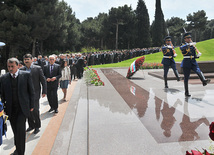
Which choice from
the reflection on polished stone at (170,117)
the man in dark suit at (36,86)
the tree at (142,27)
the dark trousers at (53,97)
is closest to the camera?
the reflection on polished stone at (170,117)

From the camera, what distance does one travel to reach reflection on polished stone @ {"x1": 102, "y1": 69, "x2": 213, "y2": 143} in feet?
12.6

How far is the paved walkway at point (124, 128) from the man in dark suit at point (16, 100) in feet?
1.29

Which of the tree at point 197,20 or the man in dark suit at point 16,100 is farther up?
the tree at point 197,20

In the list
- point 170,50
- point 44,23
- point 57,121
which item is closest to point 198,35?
point 44,23

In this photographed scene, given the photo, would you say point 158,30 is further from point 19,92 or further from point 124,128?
point 19,92

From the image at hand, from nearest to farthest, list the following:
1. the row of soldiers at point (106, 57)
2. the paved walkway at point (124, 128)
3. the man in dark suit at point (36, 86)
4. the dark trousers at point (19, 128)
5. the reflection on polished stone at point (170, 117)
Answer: the dark trousers at point (19, 128)
the paved walkway at point (124, 128)
the reflection on polished stone at point (170, 117)
the man in dark suit at point (36, 86)
the row of soldiers at point (106, 57)

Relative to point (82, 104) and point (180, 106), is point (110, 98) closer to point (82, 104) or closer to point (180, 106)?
point (82, 104)

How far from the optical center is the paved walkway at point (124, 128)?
3.40 metres

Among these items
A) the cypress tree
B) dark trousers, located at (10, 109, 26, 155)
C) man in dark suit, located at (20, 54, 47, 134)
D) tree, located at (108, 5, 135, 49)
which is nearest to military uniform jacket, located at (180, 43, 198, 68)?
man in dark suit, located at (20, 54, 47, 134)

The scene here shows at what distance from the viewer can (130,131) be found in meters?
4.03

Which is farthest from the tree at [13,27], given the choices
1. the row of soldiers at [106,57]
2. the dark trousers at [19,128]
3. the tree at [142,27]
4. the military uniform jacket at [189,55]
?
the tree at [142,27]

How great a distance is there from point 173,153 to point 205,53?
103 feet

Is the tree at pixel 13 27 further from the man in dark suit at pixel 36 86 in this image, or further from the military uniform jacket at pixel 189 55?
the military uniform jacket at pixel 189 55

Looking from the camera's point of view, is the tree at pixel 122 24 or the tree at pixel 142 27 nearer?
the tree at pixel 142 27
